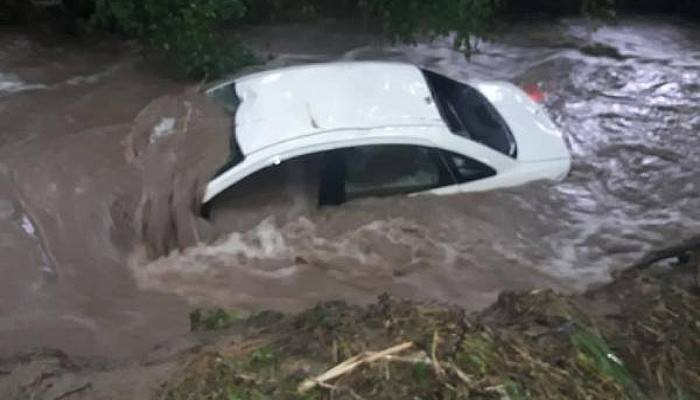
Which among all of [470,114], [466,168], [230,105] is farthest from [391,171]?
[230,105]

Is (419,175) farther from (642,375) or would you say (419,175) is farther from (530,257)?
(642,375)

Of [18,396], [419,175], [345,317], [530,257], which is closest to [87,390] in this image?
[18,396]

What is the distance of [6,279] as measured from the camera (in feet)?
21.2

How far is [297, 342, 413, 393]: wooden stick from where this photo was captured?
11.6ft

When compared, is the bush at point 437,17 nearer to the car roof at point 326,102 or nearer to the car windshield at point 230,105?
the car roof at point 326,102

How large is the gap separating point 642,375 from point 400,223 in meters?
3.01

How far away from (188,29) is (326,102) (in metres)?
3.25

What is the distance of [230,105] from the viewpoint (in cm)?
677

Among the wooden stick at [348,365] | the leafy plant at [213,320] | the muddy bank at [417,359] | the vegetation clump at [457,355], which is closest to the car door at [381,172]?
the leafy plant at [213,320]

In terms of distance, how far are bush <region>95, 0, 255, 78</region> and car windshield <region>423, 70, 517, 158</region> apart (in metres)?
2.94

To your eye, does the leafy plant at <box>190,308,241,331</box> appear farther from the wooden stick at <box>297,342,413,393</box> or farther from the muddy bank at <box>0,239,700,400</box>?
the wooden stick at <box>297,342,413,393</box>


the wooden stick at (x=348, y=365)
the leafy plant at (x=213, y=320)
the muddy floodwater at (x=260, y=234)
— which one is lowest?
the muddy floodwater at (x=260, y=234)

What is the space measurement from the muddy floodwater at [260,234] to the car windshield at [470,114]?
0.38 m

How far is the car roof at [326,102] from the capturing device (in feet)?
20.7
